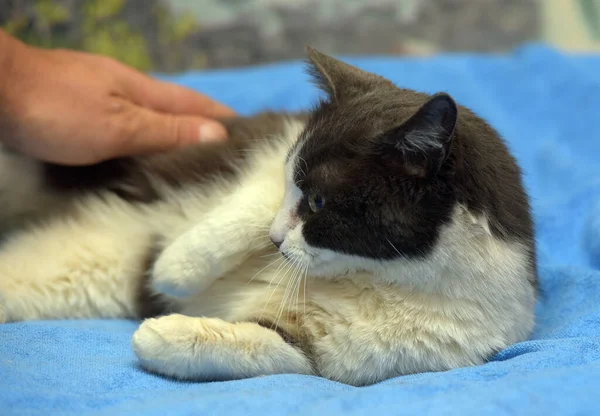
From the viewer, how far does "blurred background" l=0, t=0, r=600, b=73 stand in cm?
301

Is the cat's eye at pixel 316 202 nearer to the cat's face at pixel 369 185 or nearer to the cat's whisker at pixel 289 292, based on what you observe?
the cat's face at pixel 369 185

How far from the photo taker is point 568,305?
4.63 ft

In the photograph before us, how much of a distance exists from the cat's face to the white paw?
0.57 feet

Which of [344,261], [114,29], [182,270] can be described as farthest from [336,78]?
[114,29]

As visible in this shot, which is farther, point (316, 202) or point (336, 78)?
point (336, 78)

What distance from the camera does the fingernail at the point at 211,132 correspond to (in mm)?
1685

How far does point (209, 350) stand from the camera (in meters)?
1.08

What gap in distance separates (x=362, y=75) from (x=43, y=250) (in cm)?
92

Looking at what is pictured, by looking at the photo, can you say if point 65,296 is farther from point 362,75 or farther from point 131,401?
point 362,75

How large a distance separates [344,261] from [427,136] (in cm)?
31

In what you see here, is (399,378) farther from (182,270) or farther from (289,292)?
(182,270)

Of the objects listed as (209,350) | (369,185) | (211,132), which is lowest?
(209,350)

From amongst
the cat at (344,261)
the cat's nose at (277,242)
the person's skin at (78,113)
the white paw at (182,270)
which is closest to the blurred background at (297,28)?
the person's skin at (78,113)

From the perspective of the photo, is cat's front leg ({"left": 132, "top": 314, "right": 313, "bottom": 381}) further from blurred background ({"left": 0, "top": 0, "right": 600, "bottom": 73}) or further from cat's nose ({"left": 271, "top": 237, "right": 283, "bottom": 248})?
blurred background ({"left": 0, "top": 0, "right": 600, "bottom": 73})
